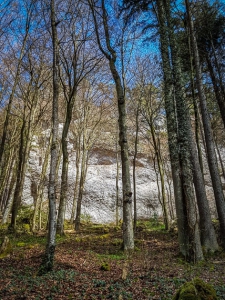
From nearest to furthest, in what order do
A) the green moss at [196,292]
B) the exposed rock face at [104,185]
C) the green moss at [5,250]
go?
the green moss at [196,292] → the green moss at [5,250] → the exposed rock face at [104,185]

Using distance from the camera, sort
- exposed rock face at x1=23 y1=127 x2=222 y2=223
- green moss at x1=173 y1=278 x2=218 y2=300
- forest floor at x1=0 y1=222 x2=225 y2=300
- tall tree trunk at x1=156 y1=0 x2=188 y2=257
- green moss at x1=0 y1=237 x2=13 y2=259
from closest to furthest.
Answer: green moss at x1=173 y1=278 x2=218 y2=300 < forest floor at x1=0 y1=222 x2=225 y2=300 < green moss at x1=0 y1=237 x2=13 y2=259 < tall tree trunk at x1=156 y1=0 x2=188 y2=257 < exposed rock face at x1=23 y1=127 x2=222 y2=223

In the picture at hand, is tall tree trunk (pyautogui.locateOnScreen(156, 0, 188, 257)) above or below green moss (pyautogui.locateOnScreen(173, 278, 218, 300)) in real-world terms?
above

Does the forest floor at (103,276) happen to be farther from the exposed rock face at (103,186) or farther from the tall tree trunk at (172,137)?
the exposed rock face at (103,186)

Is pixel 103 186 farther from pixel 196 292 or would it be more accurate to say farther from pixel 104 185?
pixel 196 292

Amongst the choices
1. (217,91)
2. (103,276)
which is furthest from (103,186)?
(103,276)

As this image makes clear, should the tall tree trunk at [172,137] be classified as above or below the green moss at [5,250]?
above

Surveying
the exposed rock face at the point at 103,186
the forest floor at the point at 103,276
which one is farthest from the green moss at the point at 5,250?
the exposed rock face at the point at 103,186

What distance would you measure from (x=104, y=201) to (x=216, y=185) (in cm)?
1908

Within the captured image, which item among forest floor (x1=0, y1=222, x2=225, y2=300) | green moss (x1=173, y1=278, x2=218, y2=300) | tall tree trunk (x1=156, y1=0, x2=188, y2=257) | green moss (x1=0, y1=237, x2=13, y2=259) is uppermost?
tall tree trunk (x1=156, y1=0, x2=188, y2=257)

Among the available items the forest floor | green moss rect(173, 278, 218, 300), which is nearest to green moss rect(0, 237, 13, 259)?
the forest floor

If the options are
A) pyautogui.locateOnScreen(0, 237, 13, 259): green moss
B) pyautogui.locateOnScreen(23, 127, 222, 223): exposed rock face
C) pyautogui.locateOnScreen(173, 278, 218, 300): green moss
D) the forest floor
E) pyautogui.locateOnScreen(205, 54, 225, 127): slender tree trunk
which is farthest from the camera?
pyautogui.locateOnScreen(23, 127, 222, 223): exposed rock face

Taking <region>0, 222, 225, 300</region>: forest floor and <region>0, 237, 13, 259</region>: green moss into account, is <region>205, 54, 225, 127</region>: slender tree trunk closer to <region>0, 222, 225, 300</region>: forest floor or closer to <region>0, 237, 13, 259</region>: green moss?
<region>0, 222, 225, 300</region>: forest floor

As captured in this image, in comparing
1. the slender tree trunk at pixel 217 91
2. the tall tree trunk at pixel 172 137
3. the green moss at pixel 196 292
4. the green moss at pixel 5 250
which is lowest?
the green moss at pixel 196 292

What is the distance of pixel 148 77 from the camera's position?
13898 millimetres
